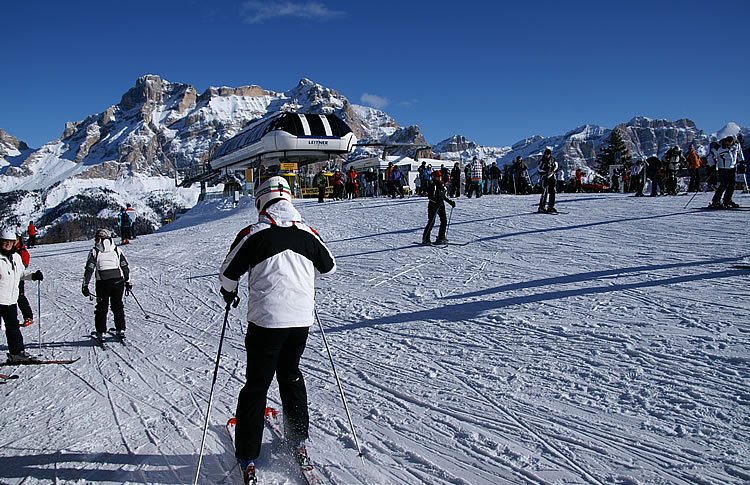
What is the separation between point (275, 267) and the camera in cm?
278

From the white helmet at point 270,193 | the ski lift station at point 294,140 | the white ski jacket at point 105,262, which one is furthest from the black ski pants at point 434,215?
the ski lift station at point 294,140

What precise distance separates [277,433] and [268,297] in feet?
4.30

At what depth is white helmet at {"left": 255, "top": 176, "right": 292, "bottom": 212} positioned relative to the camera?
9.67 feet

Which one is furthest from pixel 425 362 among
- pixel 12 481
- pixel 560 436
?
pixel 12 481

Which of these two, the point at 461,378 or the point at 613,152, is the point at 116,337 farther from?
the point at 613,152

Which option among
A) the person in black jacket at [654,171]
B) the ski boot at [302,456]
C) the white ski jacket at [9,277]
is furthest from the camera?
the person in black jacket at [654,171]

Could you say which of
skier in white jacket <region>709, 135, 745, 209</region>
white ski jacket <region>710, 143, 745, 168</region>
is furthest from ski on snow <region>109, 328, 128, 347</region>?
white ski jacket <region>710, 143, 745, 168</region>

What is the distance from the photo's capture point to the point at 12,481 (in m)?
3.11

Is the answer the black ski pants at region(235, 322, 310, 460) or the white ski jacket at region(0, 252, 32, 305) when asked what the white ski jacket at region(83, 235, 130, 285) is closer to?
the white ski jacket at region(0, 252, 32, 305)

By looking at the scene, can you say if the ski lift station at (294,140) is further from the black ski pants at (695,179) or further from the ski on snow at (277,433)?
the ski on snow at (277,433)

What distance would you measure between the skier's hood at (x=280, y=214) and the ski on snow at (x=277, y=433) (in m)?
1.44

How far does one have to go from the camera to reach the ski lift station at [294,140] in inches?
1266

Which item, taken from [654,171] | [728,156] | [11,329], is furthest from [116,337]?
[654,171]

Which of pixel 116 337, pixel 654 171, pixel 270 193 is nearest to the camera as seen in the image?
pixel 270 193
